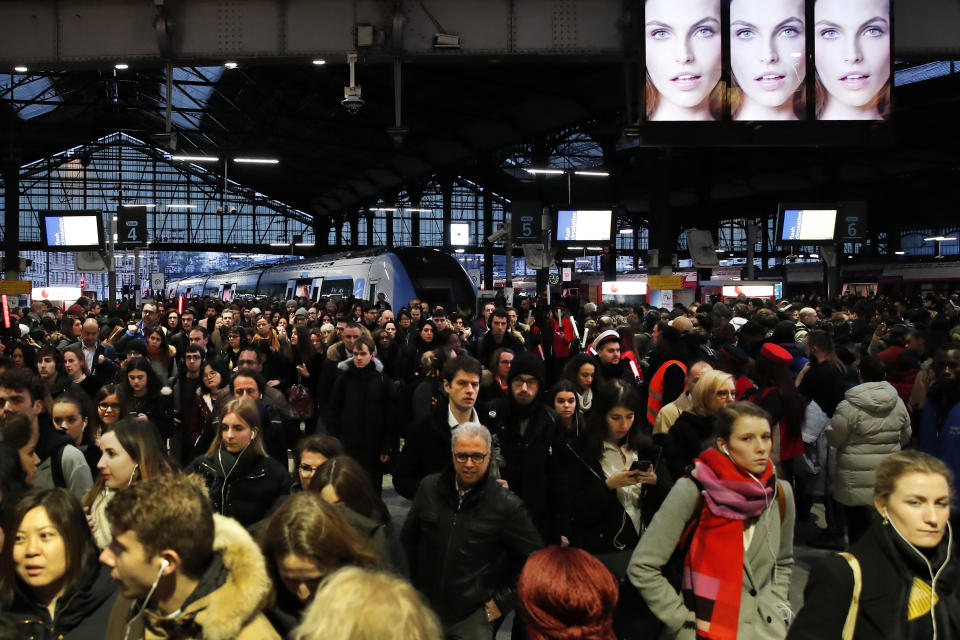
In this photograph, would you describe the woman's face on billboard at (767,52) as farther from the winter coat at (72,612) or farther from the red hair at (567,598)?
the winter coat at (72,612)

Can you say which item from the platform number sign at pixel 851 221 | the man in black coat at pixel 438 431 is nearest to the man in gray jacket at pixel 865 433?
the man in black coat at pixel 438 431

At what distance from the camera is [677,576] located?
320 cm

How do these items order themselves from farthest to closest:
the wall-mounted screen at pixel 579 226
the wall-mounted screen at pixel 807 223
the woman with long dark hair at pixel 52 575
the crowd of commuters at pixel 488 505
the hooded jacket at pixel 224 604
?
1. the wall-mounted screen at pixel 807 223
2. the wall-mounted screen at pixel 579 226
3. the woman with long dark hair at pixel 52 575
4. the crowd of commuters at pixel 488 505
5. the hooded jacket at pixel 224 604

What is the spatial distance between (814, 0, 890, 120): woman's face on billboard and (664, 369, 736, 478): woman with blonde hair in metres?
8.31

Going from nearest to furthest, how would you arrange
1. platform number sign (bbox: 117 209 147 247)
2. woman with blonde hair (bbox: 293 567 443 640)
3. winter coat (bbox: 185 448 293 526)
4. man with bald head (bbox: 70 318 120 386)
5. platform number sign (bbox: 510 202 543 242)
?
woman with blonde hair (bbox: 293 567 443 640)
winter coat (bbox: 185 448 293 526)
man with bald head (bbox: 70 318 120 386)
platform number sign (bbox: 510 202 543 242)
platform number sign (bbox: 117 209 147 247)

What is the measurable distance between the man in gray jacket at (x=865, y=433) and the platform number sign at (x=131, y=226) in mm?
17677

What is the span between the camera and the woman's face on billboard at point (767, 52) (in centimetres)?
1127

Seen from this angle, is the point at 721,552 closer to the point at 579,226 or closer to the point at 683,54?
the point at 683,54

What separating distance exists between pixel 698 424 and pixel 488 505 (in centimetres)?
145

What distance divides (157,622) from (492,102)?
21.1 m

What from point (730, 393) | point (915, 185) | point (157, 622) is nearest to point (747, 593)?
point (730, 393)

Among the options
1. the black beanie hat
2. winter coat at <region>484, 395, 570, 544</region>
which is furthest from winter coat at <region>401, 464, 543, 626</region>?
the black beanie hat

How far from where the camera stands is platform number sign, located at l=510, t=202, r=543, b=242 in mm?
19125

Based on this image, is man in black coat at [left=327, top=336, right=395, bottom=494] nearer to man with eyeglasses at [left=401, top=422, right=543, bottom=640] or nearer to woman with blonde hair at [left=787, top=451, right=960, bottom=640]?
man with eyeglasses at [left=401, top=422, right=543, bottom=640]
